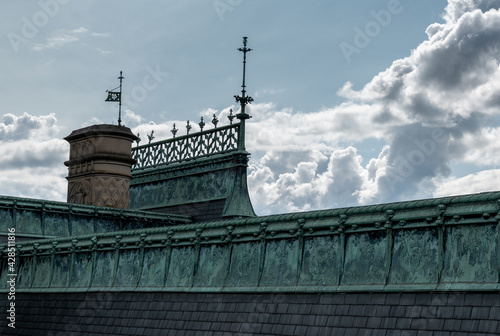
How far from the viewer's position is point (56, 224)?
3131cm

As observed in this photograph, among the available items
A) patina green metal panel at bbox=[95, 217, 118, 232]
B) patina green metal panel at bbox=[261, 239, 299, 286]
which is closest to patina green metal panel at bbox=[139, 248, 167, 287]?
patina green metal panel at bbox=[261, 239, 299, 286]

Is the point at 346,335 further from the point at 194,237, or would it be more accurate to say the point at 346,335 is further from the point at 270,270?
the point at 194,237

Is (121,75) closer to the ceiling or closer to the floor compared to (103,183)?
closer to the ceiling

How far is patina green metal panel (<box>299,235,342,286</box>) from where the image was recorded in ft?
57.6

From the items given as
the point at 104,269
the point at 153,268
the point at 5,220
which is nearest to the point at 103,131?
the point at 5,220

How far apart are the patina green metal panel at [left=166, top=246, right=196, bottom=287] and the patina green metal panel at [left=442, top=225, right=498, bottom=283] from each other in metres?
8.03

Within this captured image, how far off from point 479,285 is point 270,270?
589cm

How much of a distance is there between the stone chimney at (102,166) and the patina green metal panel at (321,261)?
20.3 metres

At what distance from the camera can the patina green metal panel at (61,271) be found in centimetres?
2617

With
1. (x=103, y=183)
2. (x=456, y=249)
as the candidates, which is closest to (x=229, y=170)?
(x=103, y=183)

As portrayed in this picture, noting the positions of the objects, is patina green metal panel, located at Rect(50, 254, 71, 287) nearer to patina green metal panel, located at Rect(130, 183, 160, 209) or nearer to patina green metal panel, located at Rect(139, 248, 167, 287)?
patina green metal panel, located at Rect(139, 248, 167, 287)

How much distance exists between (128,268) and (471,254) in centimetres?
1159

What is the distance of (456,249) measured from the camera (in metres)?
15.3

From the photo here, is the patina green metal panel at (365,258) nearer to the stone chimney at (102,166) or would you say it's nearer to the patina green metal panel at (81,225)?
the patina green metal panel at (81,225)
